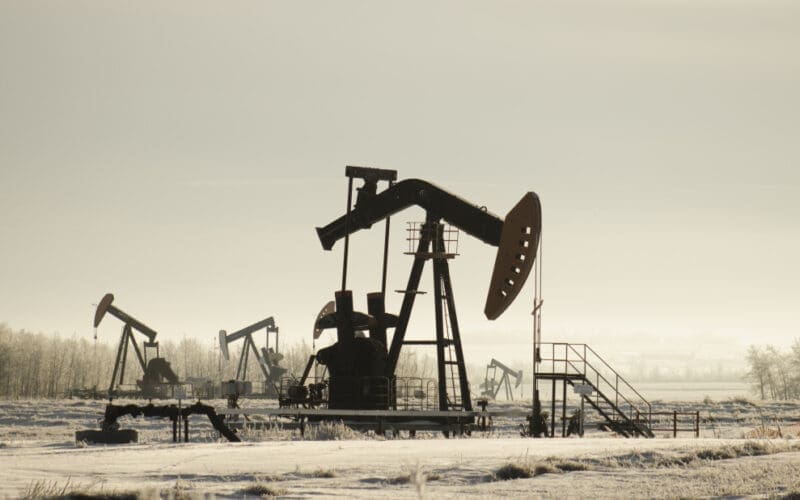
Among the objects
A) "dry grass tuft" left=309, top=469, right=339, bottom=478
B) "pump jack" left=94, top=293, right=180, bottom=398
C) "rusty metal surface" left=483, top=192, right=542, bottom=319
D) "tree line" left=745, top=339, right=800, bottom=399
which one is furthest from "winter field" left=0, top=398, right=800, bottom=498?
"tree line" left=745, top=339, right=800, bottom=399

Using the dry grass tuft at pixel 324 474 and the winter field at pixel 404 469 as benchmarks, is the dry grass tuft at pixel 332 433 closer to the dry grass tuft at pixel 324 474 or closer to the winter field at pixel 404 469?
the winter field at pixel 404 469

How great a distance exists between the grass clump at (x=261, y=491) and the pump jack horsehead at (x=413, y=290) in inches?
537

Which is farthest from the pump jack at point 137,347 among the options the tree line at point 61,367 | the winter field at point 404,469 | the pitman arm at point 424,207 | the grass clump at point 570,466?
the grass clump at point 570,466

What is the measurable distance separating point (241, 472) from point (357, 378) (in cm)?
1352

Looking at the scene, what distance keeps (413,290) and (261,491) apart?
15389 mm

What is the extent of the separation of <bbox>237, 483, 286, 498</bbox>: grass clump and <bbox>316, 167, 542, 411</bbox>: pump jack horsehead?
44.7 ft

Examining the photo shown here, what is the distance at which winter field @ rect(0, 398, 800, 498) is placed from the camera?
14.1 meters

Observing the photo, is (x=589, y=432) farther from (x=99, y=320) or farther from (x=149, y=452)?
(x=99, y=320)

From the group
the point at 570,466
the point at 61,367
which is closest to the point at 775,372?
the point at 61,367

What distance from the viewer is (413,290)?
28859 millimetres

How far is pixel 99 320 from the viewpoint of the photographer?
191 ft

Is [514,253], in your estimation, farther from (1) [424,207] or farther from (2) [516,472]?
(2) [516,472]

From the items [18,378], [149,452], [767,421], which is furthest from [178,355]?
[149,452]

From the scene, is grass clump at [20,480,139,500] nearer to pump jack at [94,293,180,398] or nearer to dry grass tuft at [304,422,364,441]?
dry grass tuft at [304,422,364,441]
